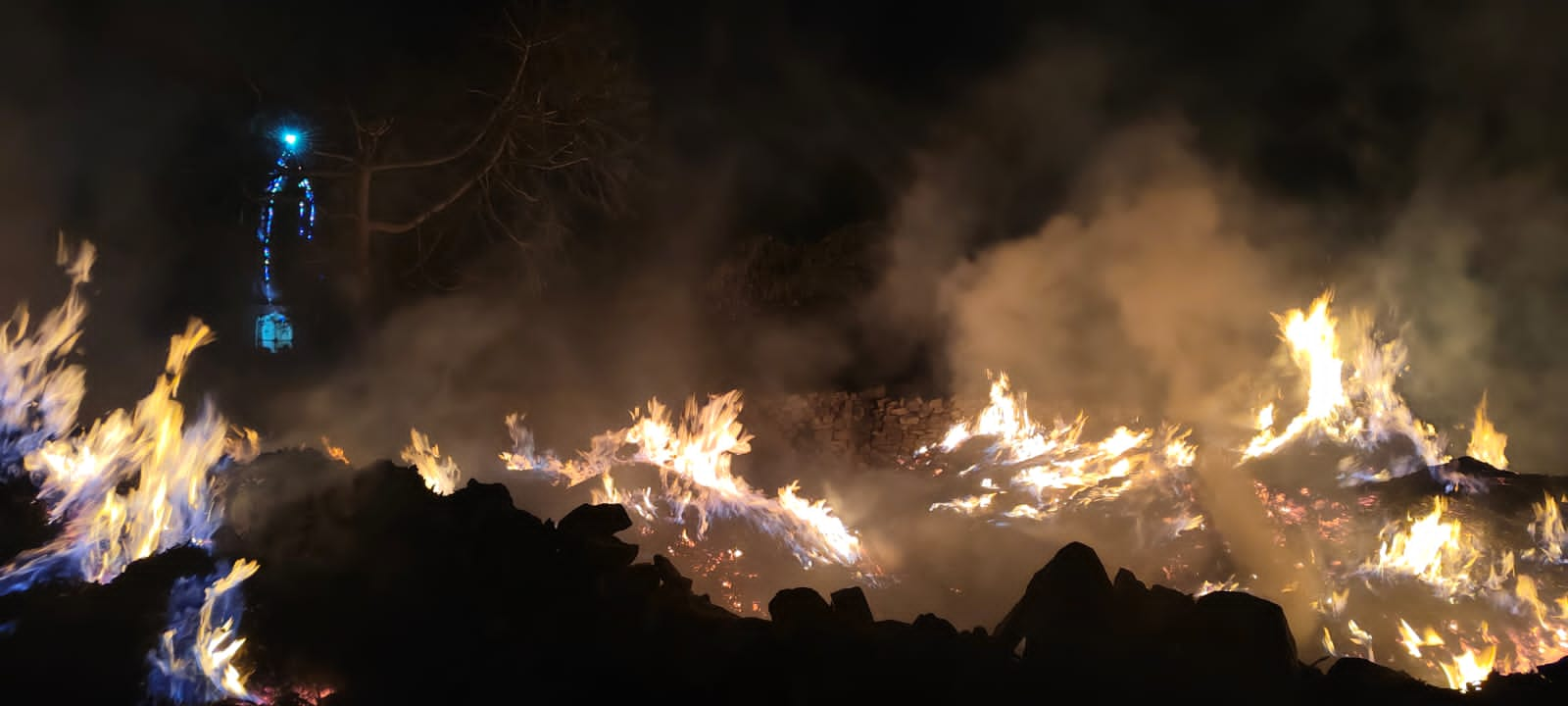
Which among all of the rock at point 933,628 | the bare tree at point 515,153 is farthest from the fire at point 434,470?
the bare tree at point 515,153

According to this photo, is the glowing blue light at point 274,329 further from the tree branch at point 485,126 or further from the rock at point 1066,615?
the rock at point 1066,615

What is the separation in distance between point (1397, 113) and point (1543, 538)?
20.2 feet

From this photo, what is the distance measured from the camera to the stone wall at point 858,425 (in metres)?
9.63

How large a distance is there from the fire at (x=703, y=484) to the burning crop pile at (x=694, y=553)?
3 cm

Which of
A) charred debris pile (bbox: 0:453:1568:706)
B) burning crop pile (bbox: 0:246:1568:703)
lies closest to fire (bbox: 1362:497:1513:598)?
burning crop pile (bbox: 0:246:1568:703)

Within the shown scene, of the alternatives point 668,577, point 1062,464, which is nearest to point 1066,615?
point 668,577

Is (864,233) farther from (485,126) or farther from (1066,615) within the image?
(1066,615)

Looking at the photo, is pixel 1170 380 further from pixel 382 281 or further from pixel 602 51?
pixel 382 281

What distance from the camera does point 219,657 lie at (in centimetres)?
354

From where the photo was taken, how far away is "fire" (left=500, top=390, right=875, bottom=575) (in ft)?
22.2

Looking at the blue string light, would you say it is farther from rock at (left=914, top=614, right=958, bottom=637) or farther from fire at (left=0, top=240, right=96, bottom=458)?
rock at (left=914, top=614, right=958, bottom=637)

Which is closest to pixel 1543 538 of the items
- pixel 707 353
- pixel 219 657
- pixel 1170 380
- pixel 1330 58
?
pixel 1170 380

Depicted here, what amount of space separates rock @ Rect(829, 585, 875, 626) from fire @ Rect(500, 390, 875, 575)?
115 inches

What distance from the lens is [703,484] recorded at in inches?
285
